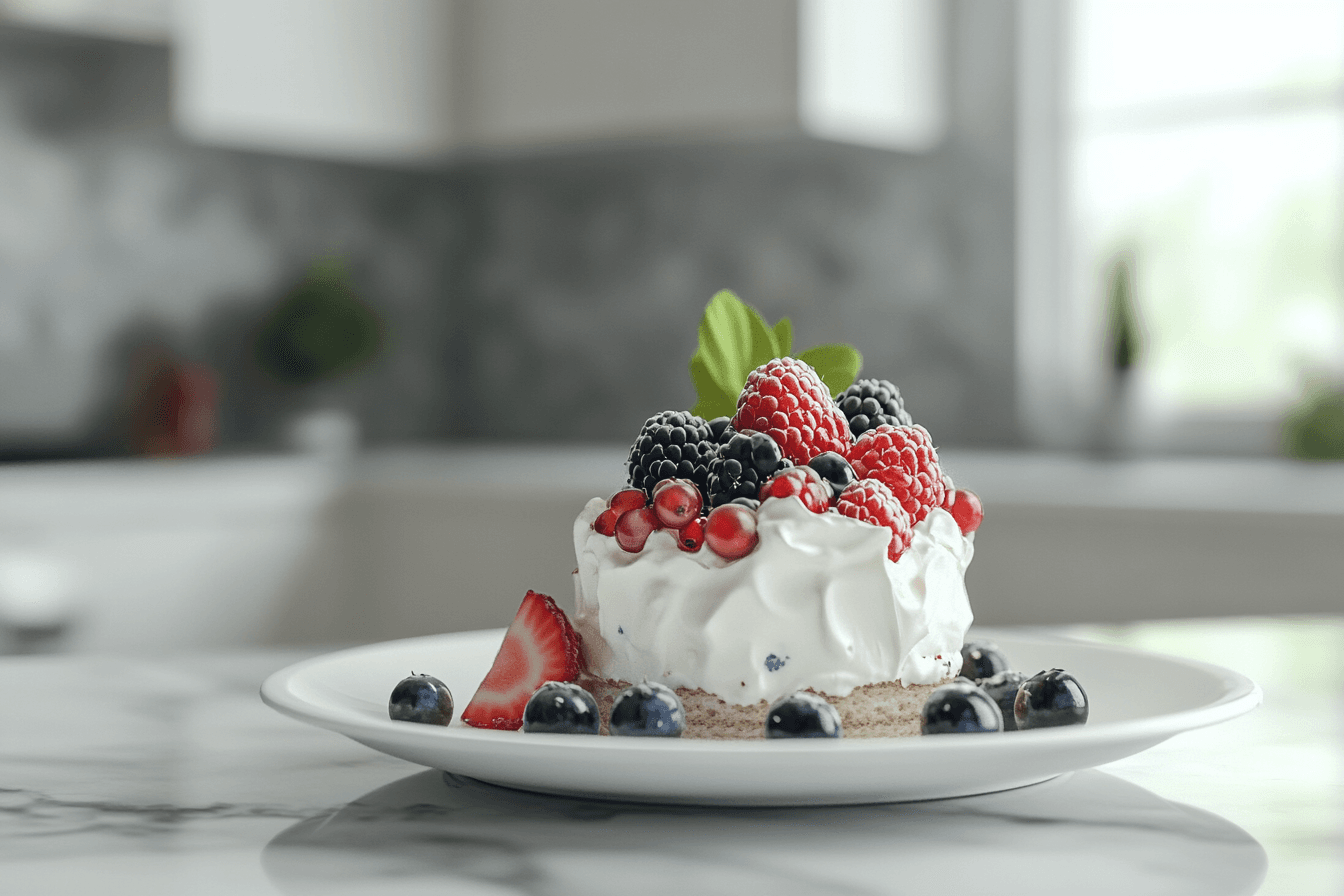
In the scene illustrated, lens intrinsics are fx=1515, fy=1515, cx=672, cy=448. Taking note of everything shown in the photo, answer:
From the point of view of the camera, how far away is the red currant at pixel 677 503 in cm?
75

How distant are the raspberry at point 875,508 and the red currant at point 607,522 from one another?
12 centimetres

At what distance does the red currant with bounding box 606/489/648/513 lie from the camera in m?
0.79

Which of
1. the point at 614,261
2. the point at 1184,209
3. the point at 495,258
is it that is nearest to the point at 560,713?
the point at 1184,209

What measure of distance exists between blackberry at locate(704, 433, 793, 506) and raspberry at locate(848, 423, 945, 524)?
0.06 m

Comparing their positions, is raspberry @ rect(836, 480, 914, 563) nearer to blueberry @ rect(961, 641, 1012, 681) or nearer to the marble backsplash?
blueberry @ rect(961, 641, 1012, 681)

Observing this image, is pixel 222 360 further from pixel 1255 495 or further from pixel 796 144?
pixel 1255 495

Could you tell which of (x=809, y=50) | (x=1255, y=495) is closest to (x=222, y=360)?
(x=809, y=50)

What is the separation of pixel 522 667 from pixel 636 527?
9 centimetres

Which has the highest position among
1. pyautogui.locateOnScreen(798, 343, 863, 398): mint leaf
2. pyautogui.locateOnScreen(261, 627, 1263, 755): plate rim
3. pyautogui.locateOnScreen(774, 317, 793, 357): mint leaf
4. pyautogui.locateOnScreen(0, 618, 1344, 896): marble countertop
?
pyautogui.locateOnScreen(774, 317, 793, 357): mint leaf

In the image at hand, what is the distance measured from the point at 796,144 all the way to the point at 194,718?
2.40 meters

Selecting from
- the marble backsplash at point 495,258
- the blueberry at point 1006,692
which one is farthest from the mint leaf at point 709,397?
the marble backsplash at point 495,258

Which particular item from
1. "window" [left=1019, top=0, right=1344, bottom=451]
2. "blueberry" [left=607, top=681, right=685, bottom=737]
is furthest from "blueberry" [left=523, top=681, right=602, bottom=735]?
"window" [left=1019, top=0, right=1344, bottom=451]

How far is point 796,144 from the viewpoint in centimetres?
307

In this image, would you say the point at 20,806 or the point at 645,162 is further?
the point at 645,162
